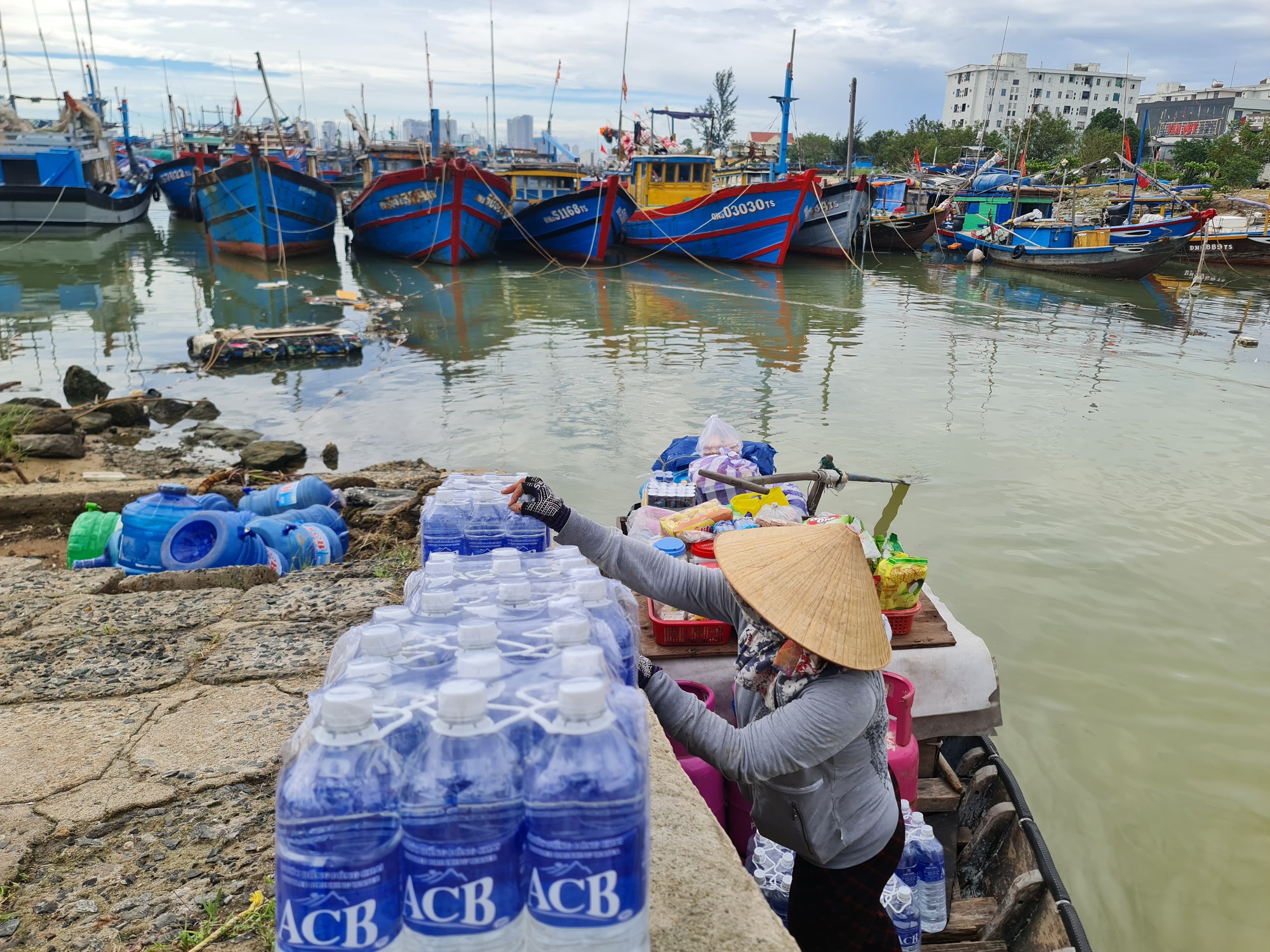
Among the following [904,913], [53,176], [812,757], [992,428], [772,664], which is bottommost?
[992,428]

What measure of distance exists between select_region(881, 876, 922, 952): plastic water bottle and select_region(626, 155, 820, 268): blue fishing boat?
2223 centimetres

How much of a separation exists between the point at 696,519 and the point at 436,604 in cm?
187

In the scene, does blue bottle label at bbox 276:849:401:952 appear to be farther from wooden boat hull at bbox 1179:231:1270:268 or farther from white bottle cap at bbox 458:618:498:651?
wooden boat hull at bbox 1179:231:1270:268

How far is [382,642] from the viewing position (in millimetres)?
1559

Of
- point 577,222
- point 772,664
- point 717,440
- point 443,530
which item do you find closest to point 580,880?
point 772,664

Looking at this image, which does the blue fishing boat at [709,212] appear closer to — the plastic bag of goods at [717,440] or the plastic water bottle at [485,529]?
the plastic bag of goods at [717,440]

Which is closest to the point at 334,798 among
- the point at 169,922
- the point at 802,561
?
the point at 169,922

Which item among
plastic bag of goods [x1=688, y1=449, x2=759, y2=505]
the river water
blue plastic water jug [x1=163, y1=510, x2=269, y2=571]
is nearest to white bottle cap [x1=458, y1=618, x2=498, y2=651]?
plastic bag of goods [x1=688, y1=449, x2=759, y2=505]

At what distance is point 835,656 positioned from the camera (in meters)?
1.91

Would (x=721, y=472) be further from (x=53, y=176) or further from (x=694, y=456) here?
(x=53, y=176)

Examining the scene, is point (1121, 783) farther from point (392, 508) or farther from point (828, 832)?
point (392, 508)

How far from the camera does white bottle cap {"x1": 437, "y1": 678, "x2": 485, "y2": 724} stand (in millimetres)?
1229

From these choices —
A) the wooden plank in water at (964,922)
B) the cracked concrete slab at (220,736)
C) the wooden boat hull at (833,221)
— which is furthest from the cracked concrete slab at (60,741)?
the wooden boat hull at (833,221)

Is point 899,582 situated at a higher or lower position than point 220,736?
higher
